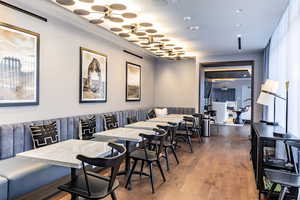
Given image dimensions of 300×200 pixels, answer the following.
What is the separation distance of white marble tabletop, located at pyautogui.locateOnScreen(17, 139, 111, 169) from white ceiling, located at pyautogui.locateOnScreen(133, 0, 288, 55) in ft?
7.69

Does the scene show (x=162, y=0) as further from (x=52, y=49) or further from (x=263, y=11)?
(x=52, y=49)

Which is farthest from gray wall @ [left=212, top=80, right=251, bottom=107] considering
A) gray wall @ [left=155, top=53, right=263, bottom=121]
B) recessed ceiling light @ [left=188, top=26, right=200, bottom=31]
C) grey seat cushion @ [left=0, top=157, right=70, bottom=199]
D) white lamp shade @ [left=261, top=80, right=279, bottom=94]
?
grey seat cushion @ [left=0, top=157, right=70, bottom=199]

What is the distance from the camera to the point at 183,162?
4.73m

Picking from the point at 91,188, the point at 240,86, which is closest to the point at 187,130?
the point at 91,188

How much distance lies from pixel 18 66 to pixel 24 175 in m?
1.78

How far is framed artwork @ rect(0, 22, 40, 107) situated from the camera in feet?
10.7

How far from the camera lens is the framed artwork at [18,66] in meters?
3.27

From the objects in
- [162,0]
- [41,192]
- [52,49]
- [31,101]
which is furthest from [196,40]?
[41,192]

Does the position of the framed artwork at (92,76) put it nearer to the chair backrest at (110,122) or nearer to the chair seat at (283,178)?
the chair backrest at (110,122)

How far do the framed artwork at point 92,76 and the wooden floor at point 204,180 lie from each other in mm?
2279

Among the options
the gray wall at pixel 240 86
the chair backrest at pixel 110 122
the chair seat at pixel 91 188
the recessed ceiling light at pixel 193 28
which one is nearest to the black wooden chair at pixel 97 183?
the chair seat at pixel 91 188

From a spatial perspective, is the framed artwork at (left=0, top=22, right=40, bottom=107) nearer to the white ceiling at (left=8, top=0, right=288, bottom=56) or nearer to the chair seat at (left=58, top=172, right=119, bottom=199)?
the white ceiling at (left=8, top=0, right=288, bottom=56)

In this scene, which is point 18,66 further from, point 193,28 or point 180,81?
point 180,81

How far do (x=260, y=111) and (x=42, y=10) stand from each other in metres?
6.98
